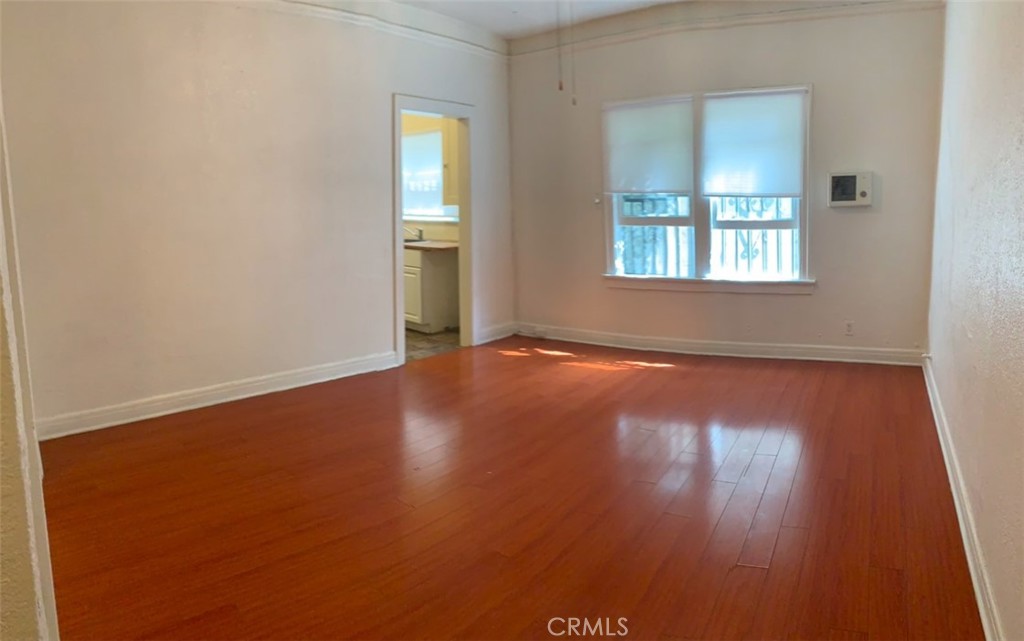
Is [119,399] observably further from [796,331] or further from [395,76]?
[796,331]

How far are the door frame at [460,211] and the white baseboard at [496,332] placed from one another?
112mm

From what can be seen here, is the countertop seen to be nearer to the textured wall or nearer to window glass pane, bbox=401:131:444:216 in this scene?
window glass pane, bbox=401:131:444:216

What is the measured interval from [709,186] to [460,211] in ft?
7.23

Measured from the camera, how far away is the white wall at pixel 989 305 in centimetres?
194

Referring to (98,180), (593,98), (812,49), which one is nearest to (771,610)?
(98,180)

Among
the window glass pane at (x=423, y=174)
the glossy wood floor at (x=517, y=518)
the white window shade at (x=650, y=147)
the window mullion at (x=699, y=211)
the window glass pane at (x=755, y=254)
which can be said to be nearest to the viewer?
the glossy wood floor at (x=517, y=518)

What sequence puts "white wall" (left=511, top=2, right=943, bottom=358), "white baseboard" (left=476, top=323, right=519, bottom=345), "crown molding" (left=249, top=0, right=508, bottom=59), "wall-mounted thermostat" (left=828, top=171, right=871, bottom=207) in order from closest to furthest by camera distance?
1. "crown molding" (left=249, top=0, right=508, bottom=59)
2. "white wall" (left=511, top=2, right=943, bottom=358)
3. "wall-mounted thermostat" (left=828, top=171, right=871, bottom=207)
4. "white baseboard" (left=476, top=323, right=519, bottom=345)

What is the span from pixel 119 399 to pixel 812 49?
5.39 m

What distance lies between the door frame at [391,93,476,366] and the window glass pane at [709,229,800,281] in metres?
2.17

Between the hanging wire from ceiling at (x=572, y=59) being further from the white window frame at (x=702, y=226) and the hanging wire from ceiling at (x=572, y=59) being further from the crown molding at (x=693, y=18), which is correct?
the white window frame at (x=702, y=226)

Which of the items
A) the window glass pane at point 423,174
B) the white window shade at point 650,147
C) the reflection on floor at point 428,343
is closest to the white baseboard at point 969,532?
the white window shade at point 650,147

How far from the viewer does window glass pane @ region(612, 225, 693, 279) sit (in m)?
6.29

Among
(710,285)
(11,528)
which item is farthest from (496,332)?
(11,528)

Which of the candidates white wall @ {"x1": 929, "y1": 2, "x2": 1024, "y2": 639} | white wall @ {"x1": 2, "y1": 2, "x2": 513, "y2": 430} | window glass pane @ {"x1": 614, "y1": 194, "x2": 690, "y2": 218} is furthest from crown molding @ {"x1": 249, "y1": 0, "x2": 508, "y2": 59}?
white wall @ {"x1": 929, "y1": 2, "x2": 1024, "y2": 639}
